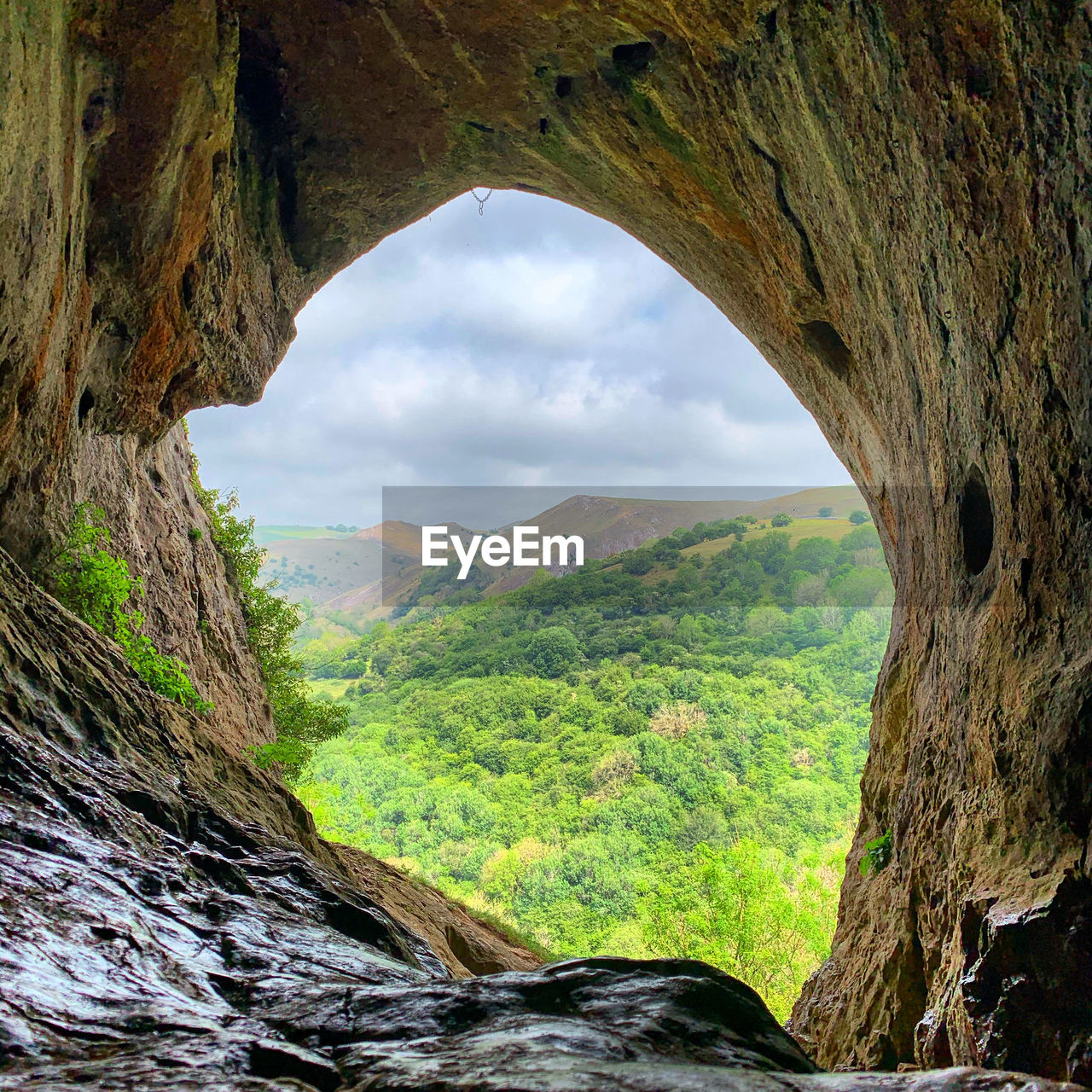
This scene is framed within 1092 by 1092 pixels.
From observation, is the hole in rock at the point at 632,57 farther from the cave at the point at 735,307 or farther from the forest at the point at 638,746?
the forest at the point at 638,746

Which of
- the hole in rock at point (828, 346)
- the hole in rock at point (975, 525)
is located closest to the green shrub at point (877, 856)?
the hole in rock at point (975, 525)

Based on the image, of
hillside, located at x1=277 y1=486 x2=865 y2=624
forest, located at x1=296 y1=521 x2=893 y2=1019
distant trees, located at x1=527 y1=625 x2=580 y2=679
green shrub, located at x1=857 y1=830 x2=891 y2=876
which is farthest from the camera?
hillside, located at x1=277 y1=486 x2=865 y2=624

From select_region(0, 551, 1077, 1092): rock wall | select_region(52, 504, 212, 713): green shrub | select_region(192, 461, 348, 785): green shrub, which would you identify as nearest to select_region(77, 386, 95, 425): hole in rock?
select_region(52, 504, 212, 713): green shrub

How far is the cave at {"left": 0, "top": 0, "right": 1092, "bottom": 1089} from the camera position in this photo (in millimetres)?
3436

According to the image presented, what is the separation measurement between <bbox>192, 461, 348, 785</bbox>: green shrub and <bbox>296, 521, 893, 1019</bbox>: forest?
10.5m

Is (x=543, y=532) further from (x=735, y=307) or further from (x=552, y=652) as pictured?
(x=735, y=307)

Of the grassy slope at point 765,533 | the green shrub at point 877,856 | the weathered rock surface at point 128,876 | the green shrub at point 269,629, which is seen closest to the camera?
the weathered rock surface at point 128,876

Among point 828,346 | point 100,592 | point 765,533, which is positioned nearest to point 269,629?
point 100,592

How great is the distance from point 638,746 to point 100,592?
208 feet

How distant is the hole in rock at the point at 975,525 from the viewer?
610 cm

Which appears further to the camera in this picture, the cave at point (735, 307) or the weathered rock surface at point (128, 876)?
the cave at point (735, 307)

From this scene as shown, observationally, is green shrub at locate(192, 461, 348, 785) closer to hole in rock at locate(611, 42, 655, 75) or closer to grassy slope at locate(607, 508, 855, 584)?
hole in rock at locate(611, 42, 655, 75)

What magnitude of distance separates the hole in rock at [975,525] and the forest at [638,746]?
2486 cm

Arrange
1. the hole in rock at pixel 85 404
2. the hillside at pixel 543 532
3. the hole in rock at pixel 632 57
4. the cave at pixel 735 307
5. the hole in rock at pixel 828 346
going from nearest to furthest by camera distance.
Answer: the cave at pixel 735 307, the hole in rock at pixel 632 57, the hole in rock at pixel 85 404, the hole in rock at pixel 828 346, the hillside at pixel 543 532
